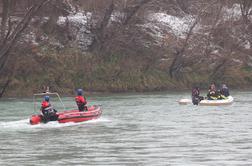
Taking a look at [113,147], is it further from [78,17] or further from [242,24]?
[242,24]

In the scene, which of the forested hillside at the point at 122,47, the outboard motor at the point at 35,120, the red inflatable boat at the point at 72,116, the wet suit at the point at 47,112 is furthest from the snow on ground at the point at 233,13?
the outboard motor at the point at 35,120

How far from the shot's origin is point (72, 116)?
3575 cm

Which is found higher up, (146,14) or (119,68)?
(146,14)

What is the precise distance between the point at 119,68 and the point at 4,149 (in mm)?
43244

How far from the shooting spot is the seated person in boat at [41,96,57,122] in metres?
34.2

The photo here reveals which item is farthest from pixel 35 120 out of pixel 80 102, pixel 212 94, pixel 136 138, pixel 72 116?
pixel 212 94

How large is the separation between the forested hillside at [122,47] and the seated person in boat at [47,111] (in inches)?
1053

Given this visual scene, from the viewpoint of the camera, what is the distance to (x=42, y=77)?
6450 centimetres

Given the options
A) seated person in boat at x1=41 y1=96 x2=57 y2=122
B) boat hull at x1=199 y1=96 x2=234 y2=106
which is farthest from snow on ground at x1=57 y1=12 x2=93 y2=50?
seated person in boat at x1=41 y1=96 x2=57 y2=122

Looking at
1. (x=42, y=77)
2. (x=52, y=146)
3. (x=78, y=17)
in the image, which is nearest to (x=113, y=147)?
(x=52, y=146)

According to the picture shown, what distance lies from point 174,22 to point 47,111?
47405mm

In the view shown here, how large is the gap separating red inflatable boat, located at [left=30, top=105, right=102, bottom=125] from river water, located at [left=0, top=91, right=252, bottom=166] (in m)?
0.26

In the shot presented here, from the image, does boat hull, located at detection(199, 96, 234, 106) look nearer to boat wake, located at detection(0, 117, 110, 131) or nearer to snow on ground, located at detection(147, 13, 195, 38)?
Answer: boat wake, located at detection(0, 117, 110, 131)

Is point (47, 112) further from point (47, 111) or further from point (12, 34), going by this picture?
point (12, 34)
